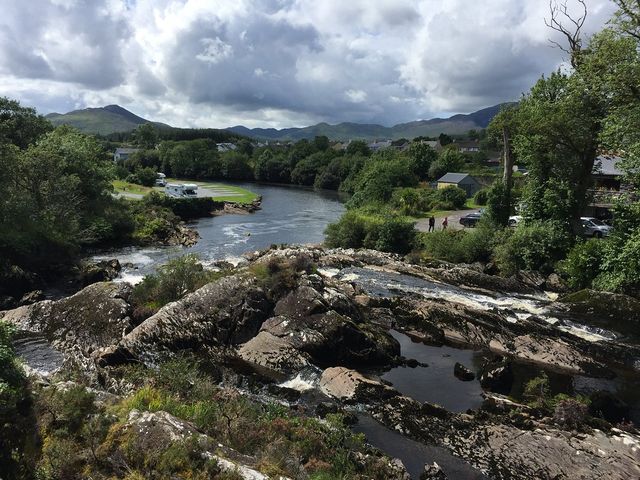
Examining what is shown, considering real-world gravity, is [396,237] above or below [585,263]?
below

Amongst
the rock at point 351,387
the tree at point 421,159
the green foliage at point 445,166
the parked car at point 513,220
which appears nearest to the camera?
the rock at point 351,387

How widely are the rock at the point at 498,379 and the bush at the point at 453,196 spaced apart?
55669 millimetres

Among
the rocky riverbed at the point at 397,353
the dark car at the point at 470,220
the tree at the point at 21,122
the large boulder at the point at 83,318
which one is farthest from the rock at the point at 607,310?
the tree at the point at 21,122

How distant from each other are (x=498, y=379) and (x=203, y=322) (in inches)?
535

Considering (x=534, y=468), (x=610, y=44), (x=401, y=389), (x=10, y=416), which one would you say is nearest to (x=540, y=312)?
(x=401, y=389)

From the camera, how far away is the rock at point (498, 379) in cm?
1862

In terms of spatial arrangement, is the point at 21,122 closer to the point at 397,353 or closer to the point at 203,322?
the point at 203,322

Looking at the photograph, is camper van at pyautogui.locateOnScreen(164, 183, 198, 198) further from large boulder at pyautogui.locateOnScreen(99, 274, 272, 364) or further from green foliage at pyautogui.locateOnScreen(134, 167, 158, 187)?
large boulder at pyautogui.locateOnScreen(99, 274, 272, 364)

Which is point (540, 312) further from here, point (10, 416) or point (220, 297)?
point (10, 416)

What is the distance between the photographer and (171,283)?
25625mm

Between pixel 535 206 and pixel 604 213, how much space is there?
685 inches

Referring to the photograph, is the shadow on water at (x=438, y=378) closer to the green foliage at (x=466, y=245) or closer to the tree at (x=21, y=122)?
the green foliage at (x=466, y=245)

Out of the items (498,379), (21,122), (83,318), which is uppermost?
(21,122)

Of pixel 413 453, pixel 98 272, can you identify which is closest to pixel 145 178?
pixel 98 272
